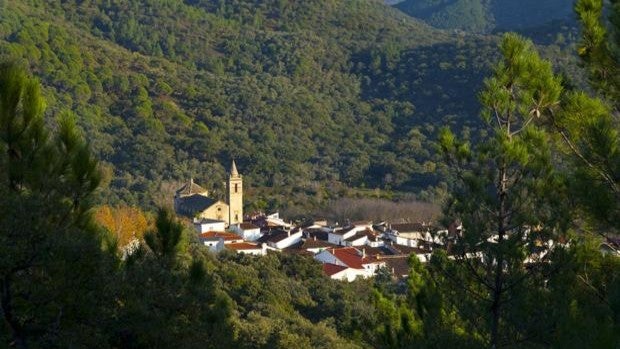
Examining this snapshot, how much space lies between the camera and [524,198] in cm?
775

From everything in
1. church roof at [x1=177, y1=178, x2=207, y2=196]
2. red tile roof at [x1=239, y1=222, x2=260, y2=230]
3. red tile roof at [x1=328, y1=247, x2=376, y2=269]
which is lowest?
red tile roof at [x1=239, y1=222, x2=260, y2=230]

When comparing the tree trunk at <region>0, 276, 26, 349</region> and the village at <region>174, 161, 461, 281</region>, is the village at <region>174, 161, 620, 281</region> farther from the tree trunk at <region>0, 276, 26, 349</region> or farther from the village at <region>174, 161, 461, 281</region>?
the tree trunk at <region>0, 276, 26, 349</region>

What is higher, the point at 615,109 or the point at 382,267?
the point at 615,109

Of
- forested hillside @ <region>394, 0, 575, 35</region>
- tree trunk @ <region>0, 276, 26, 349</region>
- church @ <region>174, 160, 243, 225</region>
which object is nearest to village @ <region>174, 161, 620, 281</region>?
church @ <region>174, 160, 243, 225</region>

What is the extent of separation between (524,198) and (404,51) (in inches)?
2651

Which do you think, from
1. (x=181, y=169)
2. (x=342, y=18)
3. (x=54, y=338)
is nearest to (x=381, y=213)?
(x=181, y=169)

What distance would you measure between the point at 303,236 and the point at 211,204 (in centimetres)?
568

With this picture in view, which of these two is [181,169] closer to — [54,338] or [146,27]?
[146,27]

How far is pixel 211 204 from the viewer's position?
132 feet

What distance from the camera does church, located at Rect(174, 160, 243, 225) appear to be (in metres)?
39.6

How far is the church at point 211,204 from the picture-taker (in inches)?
1560

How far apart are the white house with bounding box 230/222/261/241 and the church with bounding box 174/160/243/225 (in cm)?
185

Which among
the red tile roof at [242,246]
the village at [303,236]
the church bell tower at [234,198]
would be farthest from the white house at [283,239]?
the church bell tower at [234,198]

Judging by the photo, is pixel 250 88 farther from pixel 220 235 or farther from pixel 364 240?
pixel 220 235
